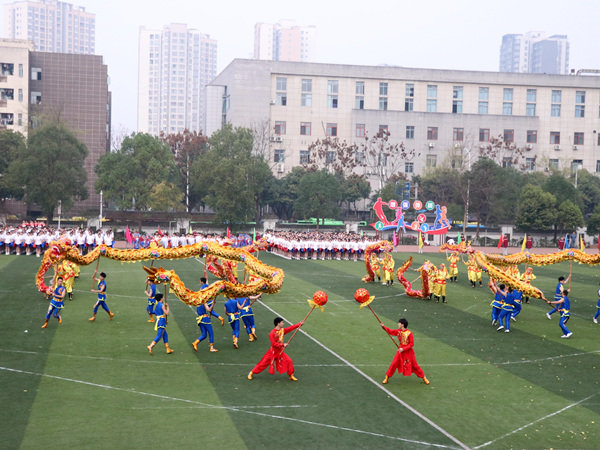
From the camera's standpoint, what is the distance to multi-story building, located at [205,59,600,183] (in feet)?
250

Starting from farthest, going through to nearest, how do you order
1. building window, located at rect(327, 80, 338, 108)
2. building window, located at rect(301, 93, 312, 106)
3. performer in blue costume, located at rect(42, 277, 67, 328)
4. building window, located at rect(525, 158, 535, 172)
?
1. building window, located at rect(327, 80, 338, 108)
2. building window, located at rect(301, 93, 312, 106)
3. building window, located at rect(525, 158, 535, 172)
4. performer in blue costume, located at rect(42, 277, 67, 328)

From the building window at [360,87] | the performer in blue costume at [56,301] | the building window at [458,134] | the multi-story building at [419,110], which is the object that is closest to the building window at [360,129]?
the multi-story building at [419,110]

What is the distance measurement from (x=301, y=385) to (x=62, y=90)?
6844 centimetres

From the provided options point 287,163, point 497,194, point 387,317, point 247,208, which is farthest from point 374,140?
point 387,317

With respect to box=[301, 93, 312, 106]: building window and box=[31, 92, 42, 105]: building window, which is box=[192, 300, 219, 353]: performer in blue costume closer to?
box=[301, 93, 312, 106]: building window

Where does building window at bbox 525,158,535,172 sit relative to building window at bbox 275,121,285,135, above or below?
below

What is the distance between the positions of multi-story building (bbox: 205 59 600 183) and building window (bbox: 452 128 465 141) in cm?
13

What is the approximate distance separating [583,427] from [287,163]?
67452 mm

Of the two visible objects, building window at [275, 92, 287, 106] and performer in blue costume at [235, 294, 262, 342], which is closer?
performer in blue costume at [235, 294, 262, 342]

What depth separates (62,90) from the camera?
235 feet

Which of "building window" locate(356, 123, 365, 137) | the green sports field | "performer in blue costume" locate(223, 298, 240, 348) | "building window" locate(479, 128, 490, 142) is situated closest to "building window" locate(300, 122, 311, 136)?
"building window" locate(356, 123, 365, 137)

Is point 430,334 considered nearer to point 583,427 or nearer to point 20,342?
point 583,427

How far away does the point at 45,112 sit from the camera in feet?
215

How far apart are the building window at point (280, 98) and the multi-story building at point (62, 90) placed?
69.7 ft
